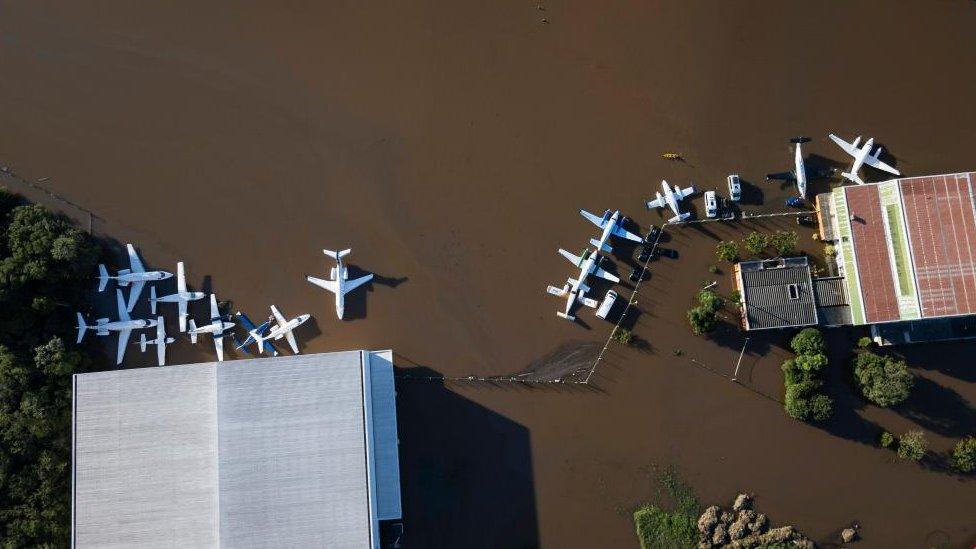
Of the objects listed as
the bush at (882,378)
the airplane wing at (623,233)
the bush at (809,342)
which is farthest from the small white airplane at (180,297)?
the bush at (882,378)

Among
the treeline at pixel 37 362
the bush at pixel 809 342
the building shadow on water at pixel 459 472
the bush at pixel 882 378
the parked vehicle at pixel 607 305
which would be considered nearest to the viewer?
the treeline at pixel 37 362

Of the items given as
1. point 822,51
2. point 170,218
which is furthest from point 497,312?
point 822,51

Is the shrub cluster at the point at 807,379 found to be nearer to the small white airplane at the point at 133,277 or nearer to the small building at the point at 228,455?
the small building at the point at 228,455

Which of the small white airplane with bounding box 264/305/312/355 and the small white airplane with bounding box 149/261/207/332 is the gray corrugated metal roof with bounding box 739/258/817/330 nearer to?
the small white airplane with bounding box 264/305/312/355

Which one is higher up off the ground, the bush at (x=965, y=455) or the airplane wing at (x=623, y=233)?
the airplane wing at (x=623, y=233)

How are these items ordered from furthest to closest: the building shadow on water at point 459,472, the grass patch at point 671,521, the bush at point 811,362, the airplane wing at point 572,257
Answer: the airplane wing at point 572,257 < the building shadow on water at point 459,472 < the grass patch at point 671,521 < the bush at point 811,362

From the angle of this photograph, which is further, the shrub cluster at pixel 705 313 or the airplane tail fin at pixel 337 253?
the airplane tail fin at pixel 337 253
